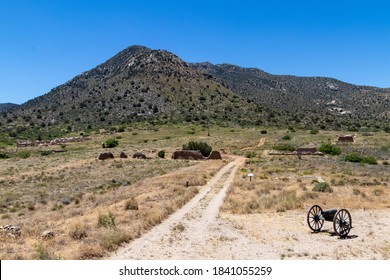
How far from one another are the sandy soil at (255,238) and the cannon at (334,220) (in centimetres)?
28

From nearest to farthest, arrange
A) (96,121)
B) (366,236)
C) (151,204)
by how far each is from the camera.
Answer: (366,236) → (151,204) → (96,121)

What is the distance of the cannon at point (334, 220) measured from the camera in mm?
14539

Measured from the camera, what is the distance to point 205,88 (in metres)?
133

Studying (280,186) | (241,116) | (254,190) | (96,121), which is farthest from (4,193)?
(241,116)

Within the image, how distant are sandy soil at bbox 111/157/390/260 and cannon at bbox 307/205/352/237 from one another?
277mm

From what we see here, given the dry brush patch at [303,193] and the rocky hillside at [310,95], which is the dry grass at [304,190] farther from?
the rocky hillside at [310,95]

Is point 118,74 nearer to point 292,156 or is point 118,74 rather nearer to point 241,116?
point 241,116

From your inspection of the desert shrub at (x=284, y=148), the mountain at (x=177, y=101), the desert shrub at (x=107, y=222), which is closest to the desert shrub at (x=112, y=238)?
the desert shrub at (x=107, y=222)

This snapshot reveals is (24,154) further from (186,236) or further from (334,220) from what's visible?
(334,220)

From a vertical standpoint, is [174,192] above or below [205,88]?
below

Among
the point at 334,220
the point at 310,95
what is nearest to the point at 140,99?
the point at 310,95

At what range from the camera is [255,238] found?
565 inches

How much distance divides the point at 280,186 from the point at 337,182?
5.66 metres
